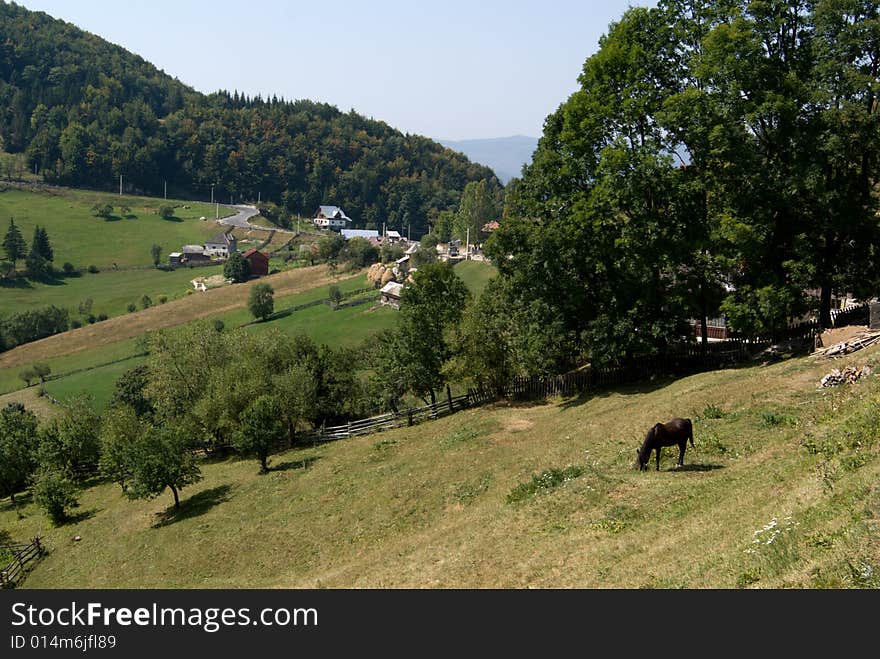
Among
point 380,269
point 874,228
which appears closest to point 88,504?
point 874,228

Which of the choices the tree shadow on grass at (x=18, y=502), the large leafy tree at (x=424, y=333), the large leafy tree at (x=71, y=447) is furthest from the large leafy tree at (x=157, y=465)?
the large leafy tree at (x=71, y=447)

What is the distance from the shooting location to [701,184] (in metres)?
34.1

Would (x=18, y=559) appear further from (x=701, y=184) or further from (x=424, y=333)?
(x=701, y=184)

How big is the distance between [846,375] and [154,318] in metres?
116

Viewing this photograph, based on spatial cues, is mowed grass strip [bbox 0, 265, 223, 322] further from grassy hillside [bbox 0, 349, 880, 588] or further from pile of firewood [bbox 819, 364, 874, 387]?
pile of firewood [bbox 819, 364, 874, 387]

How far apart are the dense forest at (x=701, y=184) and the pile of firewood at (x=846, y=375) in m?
7.52

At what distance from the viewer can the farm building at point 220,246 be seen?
176m

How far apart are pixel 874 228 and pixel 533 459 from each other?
843 inches

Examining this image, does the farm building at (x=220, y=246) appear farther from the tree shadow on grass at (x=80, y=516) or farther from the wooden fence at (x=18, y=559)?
the wooden fence at (x=18, y=559)

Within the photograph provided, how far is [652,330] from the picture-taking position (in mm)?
34906

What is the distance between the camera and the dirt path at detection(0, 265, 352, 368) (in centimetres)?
10762
